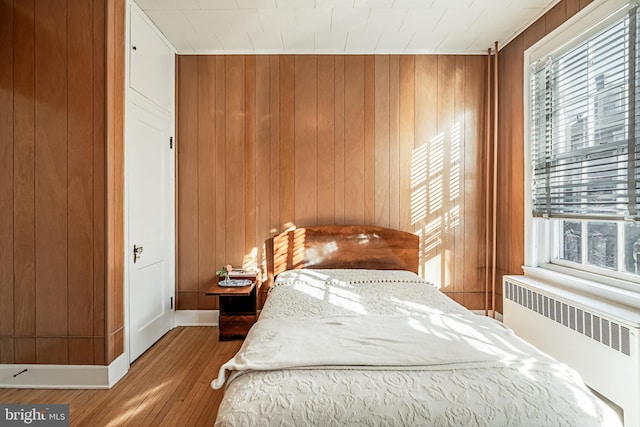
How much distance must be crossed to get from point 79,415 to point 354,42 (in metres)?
3.12

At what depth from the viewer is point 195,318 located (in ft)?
10.1

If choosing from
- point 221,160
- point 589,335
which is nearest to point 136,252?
point 221,160

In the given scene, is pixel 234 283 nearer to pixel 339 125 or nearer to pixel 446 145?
pixel 339 125

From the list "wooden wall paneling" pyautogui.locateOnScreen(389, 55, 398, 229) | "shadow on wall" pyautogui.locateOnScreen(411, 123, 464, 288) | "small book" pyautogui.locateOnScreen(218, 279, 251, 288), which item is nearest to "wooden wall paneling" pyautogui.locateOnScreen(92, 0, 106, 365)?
"small book" pyautogui.locateOnScreen(218, 279, 251, 288)

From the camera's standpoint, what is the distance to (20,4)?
2.04 m

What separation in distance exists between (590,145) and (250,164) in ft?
8.03

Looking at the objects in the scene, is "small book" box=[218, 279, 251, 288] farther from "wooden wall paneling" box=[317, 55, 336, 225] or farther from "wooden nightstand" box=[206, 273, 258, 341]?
"wooden wall paneling" box=[317, 55, 336, 225]

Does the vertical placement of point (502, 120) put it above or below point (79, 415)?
above

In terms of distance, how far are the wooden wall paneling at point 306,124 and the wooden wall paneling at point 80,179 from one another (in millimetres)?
1531

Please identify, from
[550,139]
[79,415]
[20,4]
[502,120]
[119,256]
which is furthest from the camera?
[502,120]

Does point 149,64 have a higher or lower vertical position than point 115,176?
higher

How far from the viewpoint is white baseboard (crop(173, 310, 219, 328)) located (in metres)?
3.08

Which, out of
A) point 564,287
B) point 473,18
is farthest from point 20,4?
point 564,287

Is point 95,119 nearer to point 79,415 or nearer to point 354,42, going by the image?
point 79,415
